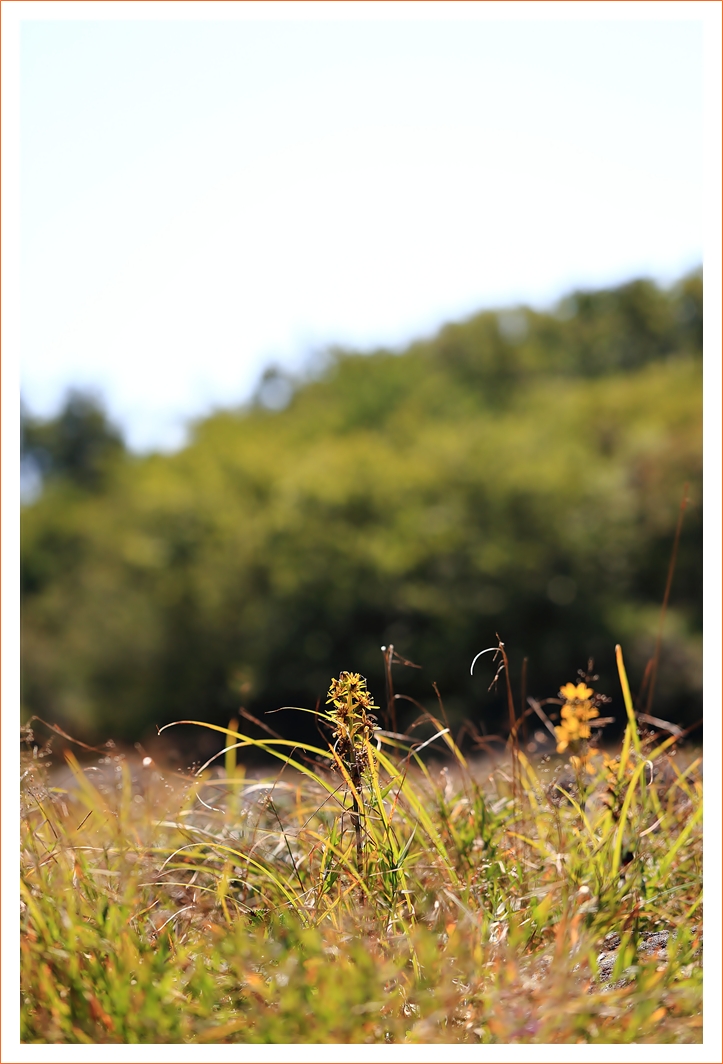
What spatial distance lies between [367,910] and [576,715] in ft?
2.66

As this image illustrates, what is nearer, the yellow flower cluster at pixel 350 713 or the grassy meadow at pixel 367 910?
the grassy meadow at pixel 367 910

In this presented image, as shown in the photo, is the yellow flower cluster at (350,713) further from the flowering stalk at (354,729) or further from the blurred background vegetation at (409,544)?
the blurred background vegetation at (409,544)

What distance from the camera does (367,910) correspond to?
199 cm

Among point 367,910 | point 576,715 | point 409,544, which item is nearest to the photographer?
point 367,910

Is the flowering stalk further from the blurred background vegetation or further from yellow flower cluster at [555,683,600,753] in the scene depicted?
the blurred background vegetation

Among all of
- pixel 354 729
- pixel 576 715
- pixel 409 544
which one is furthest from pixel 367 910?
pixel 409 544

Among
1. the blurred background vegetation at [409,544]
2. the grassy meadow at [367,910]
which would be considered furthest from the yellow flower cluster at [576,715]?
the blurred background vegetation at [409,544]

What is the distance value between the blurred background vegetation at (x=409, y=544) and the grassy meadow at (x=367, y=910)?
8.05 metres

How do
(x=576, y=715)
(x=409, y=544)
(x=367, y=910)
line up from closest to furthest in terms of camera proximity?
(x=367, y=910) → (x=576, y=715) → (x=409, y=544)

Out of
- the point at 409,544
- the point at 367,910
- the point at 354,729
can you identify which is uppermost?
the point at 354,729

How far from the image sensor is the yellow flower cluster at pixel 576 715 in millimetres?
2354

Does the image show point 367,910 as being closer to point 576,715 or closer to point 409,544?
point 576,715

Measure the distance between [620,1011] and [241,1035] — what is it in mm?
774

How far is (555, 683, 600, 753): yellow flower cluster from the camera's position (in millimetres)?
2354
